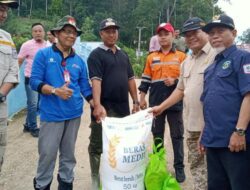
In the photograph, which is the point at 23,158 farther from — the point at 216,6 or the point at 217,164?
the point at 216,6

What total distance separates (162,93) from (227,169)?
1.96 m

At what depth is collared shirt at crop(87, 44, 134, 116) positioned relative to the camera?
424cm

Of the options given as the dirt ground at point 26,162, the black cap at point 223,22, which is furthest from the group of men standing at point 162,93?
the dirt ground at point 26,162

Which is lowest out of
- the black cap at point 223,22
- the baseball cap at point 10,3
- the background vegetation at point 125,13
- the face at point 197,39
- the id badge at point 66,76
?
the id badge at point 66,76

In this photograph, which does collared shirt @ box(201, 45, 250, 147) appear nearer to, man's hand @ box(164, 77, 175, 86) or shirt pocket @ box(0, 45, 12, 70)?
man's hand @ box(164, 77, 175, 86)

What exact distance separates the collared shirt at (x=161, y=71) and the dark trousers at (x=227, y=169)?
170cm

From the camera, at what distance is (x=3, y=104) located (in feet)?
11.9

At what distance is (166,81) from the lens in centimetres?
476

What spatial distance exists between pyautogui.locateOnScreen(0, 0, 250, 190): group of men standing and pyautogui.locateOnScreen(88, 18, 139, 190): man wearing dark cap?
0.01 metres

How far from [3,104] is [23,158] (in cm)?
249

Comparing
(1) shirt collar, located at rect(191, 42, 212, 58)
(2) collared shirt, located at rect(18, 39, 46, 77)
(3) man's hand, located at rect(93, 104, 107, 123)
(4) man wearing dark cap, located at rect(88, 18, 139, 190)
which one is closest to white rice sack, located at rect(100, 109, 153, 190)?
(3) man's hand, located at rect(93, 104, 107, 123)

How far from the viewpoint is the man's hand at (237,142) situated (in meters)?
2.86

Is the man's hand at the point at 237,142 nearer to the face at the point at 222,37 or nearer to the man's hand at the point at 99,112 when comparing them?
the face at the point at 222,37

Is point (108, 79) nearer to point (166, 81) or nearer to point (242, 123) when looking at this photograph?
point (166, 81)
